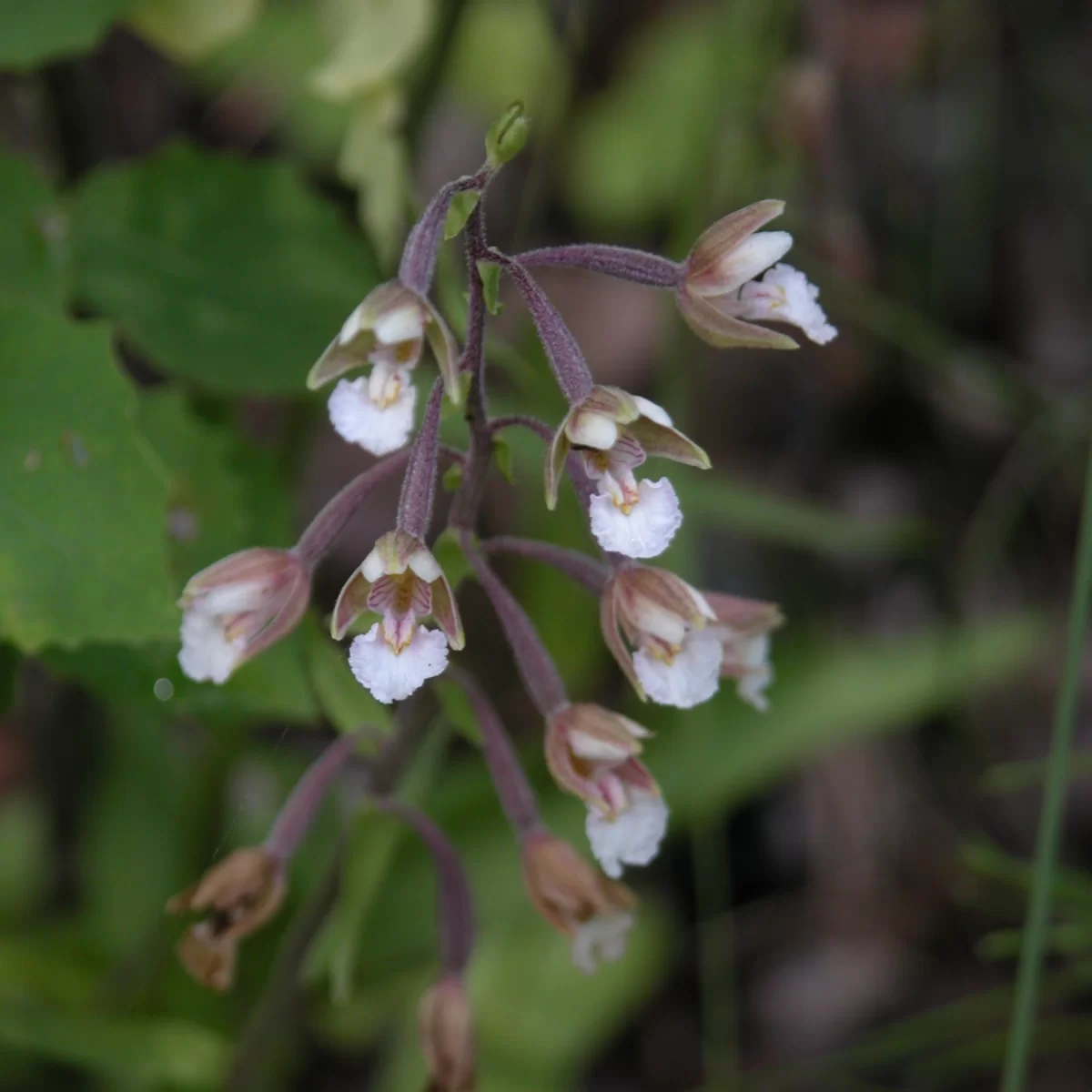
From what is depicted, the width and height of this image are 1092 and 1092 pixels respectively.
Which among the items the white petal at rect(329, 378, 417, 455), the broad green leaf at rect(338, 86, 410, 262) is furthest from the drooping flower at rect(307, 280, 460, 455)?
the broad green leaf at rect(338, 86, 410, 262)

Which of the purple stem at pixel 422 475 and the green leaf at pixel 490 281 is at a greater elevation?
the green leaf at pixel 490 281

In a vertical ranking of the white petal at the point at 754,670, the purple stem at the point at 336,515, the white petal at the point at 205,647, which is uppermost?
the purple stem at the point at 336,515

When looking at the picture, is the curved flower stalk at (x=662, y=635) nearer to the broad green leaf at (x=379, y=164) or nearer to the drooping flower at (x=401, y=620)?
the drooping flower at (x=401, y=620)

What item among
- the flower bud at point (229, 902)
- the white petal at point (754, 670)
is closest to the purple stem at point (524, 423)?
the white petal at point (754, 670)

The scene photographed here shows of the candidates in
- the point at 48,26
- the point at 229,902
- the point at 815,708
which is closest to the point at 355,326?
the point at 229,902

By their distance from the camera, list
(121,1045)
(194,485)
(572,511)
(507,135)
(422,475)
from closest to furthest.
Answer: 1. (507,135)
2. (422,475)
3. (194,485)
4. (121,1045)
5. (572,511)

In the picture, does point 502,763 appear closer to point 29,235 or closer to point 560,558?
point 560,558
